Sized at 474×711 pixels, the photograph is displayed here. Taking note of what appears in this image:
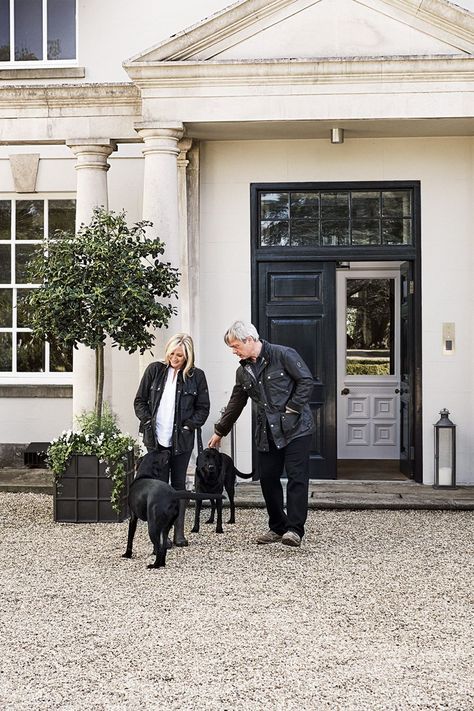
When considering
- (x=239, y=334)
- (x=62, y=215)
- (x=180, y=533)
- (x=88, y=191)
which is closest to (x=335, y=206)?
(x=88, y=191)

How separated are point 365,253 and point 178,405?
360 centimetres

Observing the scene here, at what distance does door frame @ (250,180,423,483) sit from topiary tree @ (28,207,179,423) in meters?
2.06

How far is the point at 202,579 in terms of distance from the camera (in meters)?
7.23

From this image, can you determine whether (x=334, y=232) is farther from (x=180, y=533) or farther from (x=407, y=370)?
(x=180, y=533)

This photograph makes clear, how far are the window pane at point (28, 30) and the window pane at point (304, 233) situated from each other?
3.48 metres

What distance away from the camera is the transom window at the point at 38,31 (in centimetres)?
1212

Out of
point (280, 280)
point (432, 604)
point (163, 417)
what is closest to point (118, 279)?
point (163, 417)

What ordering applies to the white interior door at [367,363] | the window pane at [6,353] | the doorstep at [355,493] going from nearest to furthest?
the doorstep at [355,493]
the window pane at [6,353]
the white interior door at [367,363]

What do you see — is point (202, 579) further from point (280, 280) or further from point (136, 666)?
point (280, 280)

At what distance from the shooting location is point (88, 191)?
10.4 metres

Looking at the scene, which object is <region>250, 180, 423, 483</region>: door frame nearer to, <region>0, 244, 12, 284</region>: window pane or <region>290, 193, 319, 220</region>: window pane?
<region>290, 193, 319, 220</region>: window pane

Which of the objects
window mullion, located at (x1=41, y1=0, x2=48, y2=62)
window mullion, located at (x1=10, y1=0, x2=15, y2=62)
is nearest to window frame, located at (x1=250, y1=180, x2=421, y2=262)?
window mullion, located at (x1=41, y1=0, x2=48, y2=62)

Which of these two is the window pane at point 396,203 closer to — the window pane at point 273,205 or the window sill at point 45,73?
the window pane at point 273,205

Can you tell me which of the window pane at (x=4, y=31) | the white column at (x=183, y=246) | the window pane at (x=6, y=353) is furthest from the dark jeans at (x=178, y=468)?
the window pane at (x=4, y=31)
